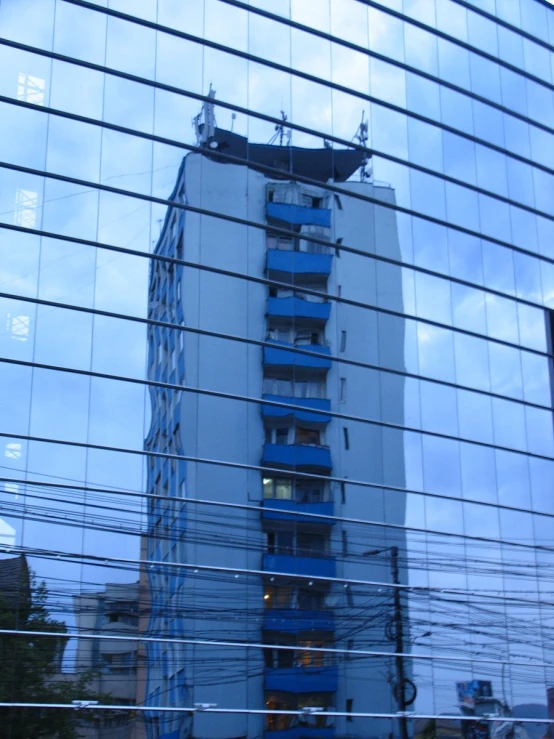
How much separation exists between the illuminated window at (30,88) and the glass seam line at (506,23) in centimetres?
1216

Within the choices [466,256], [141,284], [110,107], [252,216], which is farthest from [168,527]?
[466,256]

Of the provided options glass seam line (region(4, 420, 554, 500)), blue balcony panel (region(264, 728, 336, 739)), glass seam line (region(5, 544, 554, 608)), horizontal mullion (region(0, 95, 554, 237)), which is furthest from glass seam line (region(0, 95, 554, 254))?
blue balcony panel (region(264, 728, 336, 739))

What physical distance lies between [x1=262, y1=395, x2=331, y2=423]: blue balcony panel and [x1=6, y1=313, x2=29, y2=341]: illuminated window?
489cm

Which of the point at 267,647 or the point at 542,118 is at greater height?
the point at 542,118

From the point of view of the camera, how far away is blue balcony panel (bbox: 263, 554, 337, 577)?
20359 mm

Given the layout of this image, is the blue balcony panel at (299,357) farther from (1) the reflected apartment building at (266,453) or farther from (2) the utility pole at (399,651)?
(2) the utility pole at (399,651)

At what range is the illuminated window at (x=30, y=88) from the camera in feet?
67.8

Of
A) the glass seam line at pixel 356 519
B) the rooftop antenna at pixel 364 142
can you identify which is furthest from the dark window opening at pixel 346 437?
the rooftop antenna at pixel 364 142

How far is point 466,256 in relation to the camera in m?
25.6

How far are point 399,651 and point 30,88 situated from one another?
13344mm

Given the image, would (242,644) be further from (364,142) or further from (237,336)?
(364,142)

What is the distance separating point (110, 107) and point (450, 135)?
29.7ft

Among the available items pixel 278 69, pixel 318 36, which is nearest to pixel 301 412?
pixel 278 69

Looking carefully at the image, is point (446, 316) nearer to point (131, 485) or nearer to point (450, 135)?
point (450, 135)
